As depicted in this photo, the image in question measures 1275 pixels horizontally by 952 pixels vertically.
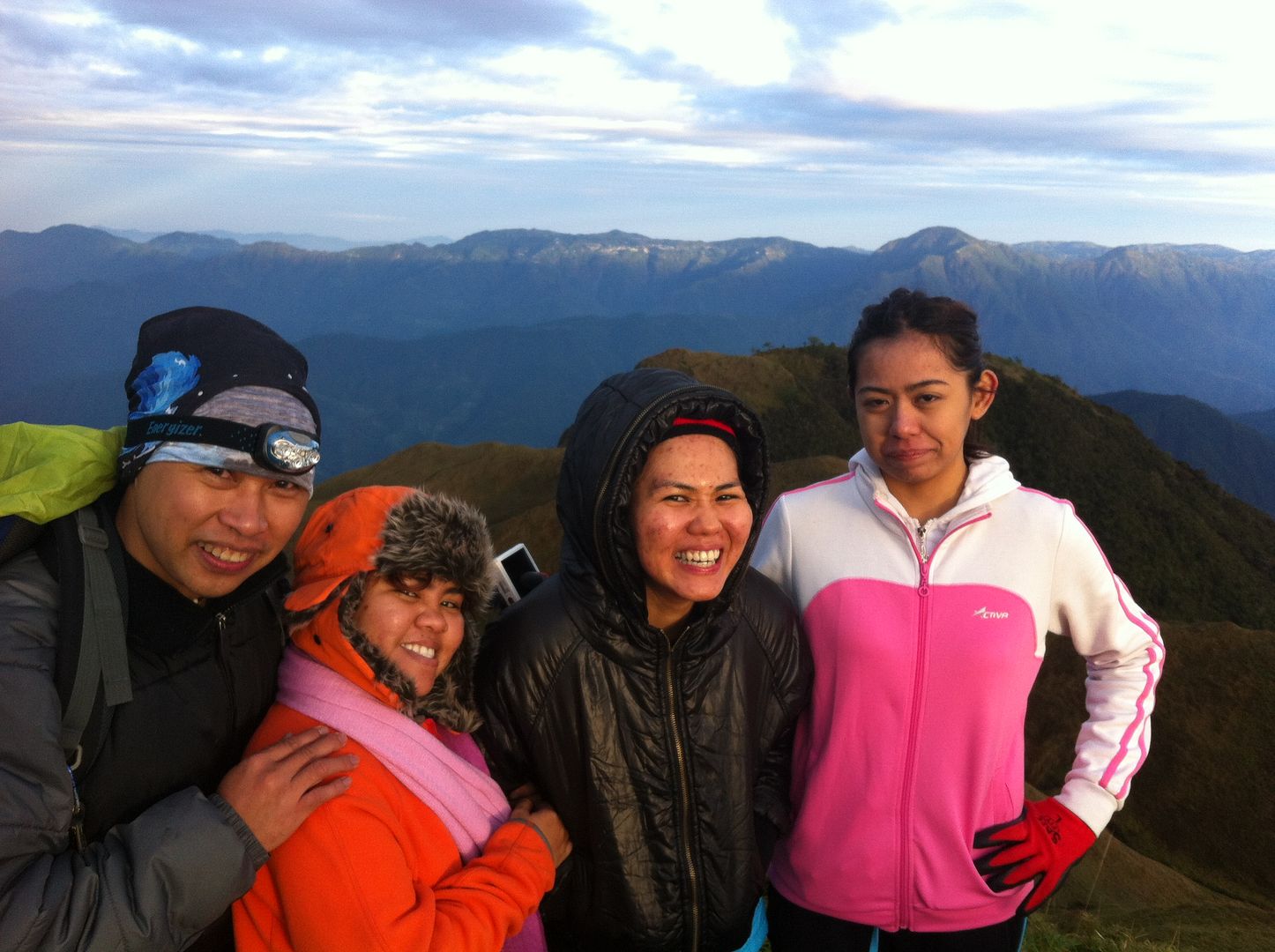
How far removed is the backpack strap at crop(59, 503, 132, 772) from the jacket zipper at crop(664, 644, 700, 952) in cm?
165

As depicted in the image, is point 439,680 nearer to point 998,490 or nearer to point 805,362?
point 998,490

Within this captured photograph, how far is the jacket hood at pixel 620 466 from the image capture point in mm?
2777

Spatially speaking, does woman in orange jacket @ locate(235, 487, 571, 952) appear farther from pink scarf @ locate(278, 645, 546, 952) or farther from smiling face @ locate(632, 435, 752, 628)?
smiling face @ locate(632, 435, 752, 628)

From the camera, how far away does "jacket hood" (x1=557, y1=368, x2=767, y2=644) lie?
2777 mm

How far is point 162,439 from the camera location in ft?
8.15

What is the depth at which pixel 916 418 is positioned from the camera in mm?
3457

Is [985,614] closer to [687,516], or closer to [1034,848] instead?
[1034,848]

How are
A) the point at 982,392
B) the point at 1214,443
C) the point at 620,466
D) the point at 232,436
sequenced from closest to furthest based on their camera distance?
1. the point at 232,436
2. the point at 620,466
3. the point at 982,392
4. the point at 1214,443

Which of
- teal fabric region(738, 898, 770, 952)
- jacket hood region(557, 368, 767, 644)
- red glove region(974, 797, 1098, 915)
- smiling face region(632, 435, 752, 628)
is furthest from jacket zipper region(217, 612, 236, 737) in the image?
red glove region(974, 797, 1098, 915)

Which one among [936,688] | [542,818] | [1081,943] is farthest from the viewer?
[1081,943]

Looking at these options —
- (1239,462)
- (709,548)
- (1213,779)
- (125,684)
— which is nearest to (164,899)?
(125,684)

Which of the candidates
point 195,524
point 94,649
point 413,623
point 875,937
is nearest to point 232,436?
point 195,524

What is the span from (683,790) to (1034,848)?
1478 mm

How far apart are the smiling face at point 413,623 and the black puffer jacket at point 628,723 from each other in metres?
0.26
